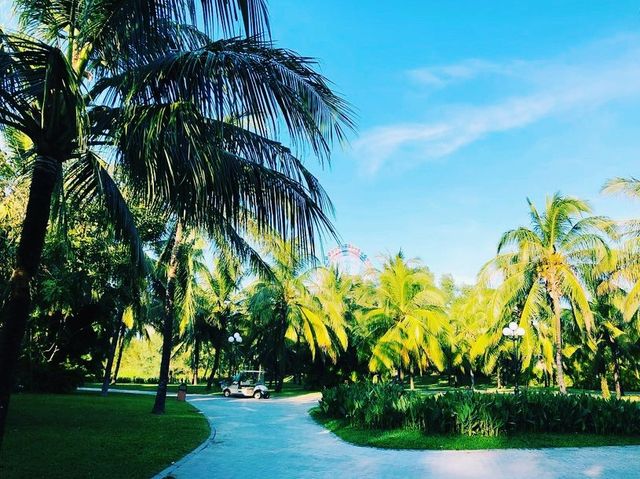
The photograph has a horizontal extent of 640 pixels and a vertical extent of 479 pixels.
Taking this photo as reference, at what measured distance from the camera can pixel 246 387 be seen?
28.4m

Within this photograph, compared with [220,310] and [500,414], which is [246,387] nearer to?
[220,310]

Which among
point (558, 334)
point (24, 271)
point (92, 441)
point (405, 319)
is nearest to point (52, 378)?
point (92, 441)

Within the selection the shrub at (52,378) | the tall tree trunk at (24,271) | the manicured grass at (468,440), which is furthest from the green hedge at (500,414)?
the shrub at (52,378)

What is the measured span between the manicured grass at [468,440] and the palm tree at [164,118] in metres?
7.54

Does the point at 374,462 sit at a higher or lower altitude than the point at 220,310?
lower

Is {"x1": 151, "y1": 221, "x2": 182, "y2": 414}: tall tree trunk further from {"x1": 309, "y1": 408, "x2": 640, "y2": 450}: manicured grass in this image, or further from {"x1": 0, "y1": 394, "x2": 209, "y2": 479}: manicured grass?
{"x1": 309, "y1": 408, "x2": 640, "y2": 450}: manicured grass

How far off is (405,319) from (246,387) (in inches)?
437

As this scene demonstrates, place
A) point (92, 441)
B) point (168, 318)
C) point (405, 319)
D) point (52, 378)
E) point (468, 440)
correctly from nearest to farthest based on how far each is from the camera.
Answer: point (92, 441) → point (468, 440) → point (168, 318) → point (405, 319) → point (52, 378)

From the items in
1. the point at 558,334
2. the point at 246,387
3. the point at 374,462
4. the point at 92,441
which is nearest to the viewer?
the point at 374,462

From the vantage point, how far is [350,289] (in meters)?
38.3

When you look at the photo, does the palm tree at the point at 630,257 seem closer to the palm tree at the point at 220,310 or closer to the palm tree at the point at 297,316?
the palm tree at the point at 297,316

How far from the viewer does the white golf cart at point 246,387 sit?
2773cm

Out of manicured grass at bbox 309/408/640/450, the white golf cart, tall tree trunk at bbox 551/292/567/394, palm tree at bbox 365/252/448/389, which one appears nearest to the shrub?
the white golf cart

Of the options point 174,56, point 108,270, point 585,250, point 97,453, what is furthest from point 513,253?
point 174,56
